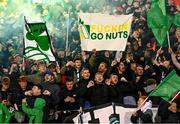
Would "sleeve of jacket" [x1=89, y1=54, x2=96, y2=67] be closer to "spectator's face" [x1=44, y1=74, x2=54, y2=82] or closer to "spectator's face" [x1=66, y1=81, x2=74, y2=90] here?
"spectator's face" [x1=44, y1=74, x2=54, y2=82]

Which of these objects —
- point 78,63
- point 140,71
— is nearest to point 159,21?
point 140,71

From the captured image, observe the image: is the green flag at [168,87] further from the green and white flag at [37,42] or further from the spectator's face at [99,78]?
the green and white flag at [37,42]

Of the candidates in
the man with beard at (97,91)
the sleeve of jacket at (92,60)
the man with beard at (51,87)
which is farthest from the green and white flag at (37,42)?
the man with beard at (97,91)

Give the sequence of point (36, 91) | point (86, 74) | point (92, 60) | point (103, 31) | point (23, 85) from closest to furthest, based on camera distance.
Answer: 1. point (36, 91)
2. point (23, 85)
3. point (86, 74)
4. point (92, 60)
5. point (103, 31)

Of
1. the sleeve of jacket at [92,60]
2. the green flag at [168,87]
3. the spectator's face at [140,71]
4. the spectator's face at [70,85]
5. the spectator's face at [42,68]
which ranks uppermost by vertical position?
the sleeve of jacket at [92,60]

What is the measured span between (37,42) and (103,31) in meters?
1.48

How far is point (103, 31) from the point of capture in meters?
15.7

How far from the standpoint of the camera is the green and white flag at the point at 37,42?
15.9m

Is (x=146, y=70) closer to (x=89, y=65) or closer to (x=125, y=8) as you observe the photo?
(x=89, y=65)

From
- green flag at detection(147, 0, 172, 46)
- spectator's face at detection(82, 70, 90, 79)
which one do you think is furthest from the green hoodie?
green flag at detection(147, 0, 172, 46)

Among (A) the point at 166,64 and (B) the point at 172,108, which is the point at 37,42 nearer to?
(A) the point at 166,64

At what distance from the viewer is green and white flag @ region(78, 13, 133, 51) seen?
1566 centimetres

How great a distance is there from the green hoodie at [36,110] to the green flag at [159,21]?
12.1 ft

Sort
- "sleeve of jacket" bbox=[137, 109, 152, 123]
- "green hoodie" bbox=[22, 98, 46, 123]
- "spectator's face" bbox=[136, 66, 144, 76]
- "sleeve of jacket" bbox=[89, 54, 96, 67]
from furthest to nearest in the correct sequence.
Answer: "sleeve of jacket" bbox=[89, 54, 96, 67] < "spectator's face" bbox=[136, 66, 144, 76] < "green hoodie" bbox=[22, 98, 46, 123] < "sleeve of jacket" bbox=[137, 109, 152, 123]
